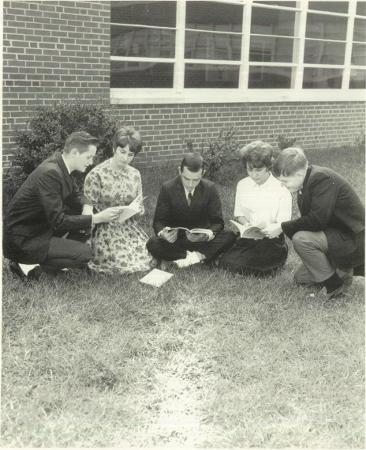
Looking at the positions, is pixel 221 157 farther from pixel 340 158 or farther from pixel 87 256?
pixel 87 256

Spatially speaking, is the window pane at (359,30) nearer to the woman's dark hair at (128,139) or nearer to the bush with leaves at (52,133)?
the bush with leaves at (52,133)

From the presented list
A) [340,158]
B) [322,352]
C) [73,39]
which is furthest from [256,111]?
[322,352]

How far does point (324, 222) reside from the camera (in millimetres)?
4145

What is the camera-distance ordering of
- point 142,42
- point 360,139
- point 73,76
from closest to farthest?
1. point 73,76
2. point 142,42
3. point 360,139

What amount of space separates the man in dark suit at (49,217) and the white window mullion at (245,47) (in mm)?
5665

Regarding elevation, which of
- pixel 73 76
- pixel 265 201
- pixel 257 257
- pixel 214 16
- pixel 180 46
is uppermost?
pixel 214 16

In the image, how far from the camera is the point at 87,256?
4.41m

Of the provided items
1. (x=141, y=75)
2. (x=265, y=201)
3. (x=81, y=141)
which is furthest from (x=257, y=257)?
(x=141, y=75)

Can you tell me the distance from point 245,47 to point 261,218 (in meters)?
5.36

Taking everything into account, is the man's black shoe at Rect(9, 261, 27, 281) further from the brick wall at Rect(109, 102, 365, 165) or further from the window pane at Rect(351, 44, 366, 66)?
the window pane at Rect(351, 44, 366, 66)

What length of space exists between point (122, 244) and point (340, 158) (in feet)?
19.7

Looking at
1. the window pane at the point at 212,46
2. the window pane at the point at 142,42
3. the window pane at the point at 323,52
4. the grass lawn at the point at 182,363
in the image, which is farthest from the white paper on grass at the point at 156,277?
the window pane at the point at 323,52

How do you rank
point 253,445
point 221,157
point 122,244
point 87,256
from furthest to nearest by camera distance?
point 221,157 < point 122,244 < point 87,256 < point 253,445

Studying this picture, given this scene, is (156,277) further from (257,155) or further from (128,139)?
(257,155)
